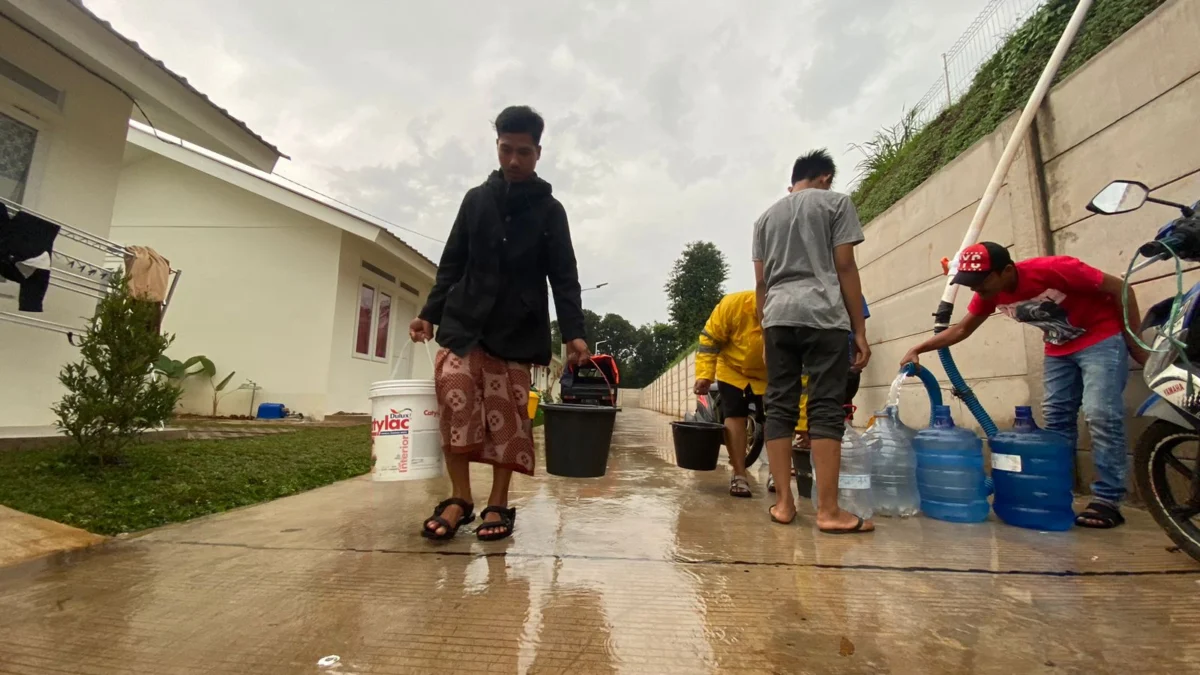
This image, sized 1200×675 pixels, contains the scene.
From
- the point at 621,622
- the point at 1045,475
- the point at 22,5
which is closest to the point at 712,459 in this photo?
the point at 1045,475

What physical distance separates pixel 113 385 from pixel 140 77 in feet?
9.54

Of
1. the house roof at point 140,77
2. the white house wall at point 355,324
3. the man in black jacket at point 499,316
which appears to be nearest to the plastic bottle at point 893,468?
the man in black jacket at point 499,316

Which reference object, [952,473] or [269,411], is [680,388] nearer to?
[269,411]

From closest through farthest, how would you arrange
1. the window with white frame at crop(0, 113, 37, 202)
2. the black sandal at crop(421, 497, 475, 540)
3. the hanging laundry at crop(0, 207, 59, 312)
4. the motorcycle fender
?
the motorcycle fender, the black sandal at crop(421, 497, 475, 540), the hanging laundry at crop(0, 207, 59, 312), the window with white frame at crop(0, 113, 37, 202)

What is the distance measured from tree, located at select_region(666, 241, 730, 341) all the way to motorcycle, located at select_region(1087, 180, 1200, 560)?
30319 millimetres

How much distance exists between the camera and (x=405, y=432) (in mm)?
2074

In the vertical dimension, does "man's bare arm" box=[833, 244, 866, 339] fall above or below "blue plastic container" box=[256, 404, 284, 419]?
above

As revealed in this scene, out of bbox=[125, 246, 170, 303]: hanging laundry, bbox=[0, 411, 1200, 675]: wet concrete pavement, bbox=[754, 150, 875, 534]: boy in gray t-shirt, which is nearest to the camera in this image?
bbox=[0, 411, 1200, 675]: wet concrete pavement

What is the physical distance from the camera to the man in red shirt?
2.28 metres

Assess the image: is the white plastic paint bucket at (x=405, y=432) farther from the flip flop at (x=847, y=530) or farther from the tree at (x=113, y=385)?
the tree at (x=113, y=385)

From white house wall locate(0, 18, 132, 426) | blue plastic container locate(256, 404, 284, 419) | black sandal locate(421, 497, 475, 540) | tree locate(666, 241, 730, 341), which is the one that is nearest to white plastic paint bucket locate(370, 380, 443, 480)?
black sandal locate(421, 497, 475, 540)

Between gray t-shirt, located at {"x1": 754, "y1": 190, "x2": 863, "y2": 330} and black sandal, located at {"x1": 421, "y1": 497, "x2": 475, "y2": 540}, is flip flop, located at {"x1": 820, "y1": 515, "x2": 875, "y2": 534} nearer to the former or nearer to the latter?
gray t-shirt, located at {"x1": 754, "y1": 190, "x2": 863, "y2": 330}

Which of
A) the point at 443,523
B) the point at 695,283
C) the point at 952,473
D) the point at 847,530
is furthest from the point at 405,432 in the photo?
the point at 695,283

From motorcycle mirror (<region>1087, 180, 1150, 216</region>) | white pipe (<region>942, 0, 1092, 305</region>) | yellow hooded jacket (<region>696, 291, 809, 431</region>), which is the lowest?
yellow hooded jacket (<region>696, 291, 809, 431</region>)
